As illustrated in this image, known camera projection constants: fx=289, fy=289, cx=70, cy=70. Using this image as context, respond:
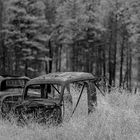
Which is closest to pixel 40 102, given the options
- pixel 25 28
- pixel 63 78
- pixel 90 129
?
pixel 63 78

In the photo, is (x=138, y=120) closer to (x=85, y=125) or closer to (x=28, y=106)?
(x=85, y=125)

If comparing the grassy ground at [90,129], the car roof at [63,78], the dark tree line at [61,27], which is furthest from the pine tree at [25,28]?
the grassy ground at [90,129]

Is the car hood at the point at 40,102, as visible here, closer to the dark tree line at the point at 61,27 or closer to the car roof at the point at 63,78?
the car roof at the point at 63,78

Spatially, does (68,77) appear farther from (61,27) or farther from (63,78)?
(61,27)

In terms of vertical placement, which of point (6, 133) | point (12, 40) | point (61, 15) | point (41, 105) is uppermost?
point (61, 15)

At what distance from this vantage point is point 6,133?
284 inches

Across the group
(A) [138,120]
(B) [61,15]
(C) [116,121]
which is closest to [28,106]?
(C) [116,121]

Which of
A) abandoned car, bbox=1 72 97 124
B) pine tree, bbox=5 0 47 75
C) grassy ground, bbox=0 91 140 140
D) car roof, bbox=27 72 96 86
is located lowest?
grassy ground, bbox=0 91 140 140

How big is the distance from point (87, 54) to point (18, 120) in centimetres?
2437

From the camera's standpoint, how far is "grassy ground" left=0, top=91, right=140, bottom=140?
6542 mm

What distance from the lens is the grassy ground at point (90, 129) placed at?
6542 mm

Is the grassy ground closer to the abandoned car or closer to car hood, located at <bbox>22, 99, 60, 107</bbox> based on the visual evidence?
the abandoned car

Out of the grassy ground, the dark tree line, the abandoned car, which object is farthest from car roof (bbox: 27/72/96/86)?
the dark tree line

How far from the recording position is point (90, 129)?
687cm
